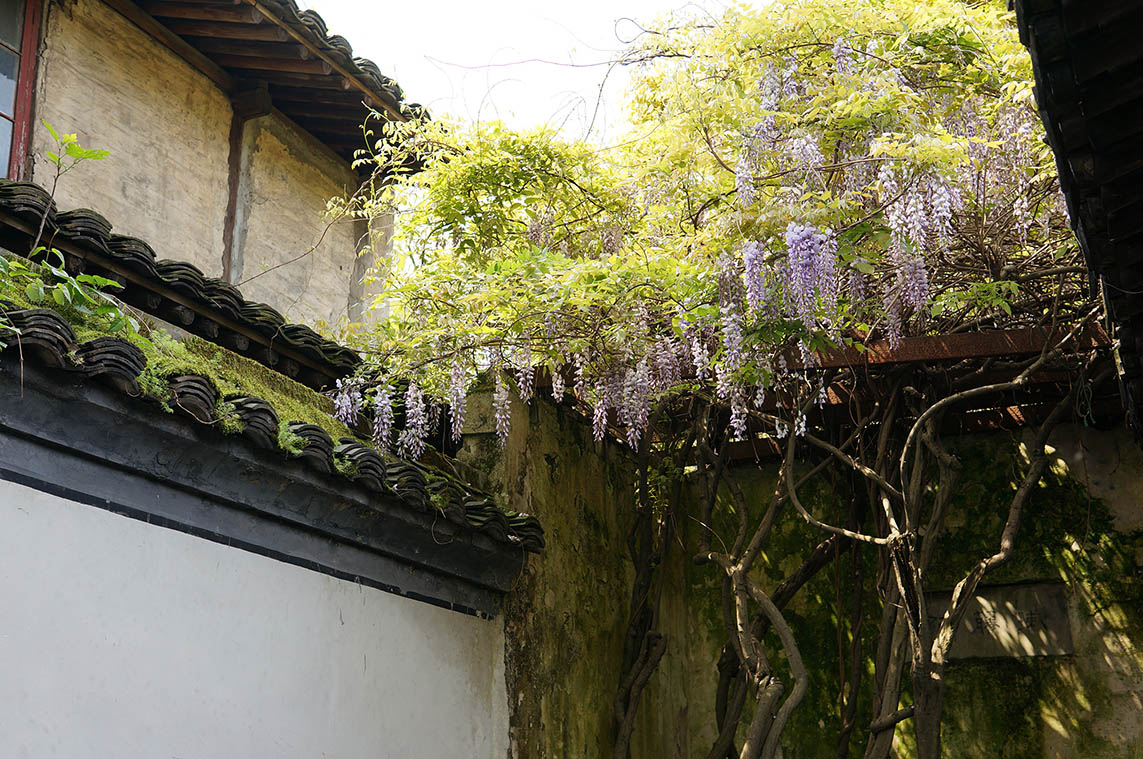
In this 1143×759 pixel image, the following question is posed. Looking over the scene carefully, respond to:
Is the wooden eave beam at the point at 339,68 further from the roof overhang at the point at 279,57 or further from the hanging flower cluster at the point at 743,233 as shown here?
the hanging flower cluster at the point at 743,233

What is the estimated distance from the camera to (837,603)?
6.01 m

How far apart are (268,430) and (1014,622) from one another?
3999 millimetres

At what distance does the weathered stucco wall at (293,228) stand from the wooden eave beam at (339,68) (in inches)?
20.5

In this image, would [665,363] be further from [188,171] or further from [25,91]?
[25,91]

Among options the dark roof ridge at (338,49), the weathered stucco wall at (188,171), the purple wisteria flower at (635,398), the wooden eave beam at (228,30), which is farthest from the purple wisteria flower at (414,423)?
the wooden eave beam at (228,30)

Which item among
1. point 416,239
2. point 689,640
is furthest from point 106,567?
point 689,640

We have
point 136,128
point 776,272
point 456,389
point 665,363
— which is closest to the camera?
point 776,272

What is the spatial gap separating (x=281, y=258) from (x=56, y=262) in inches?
77.9

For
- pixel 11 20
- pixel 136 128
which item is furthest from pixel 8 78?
pixel 136 128

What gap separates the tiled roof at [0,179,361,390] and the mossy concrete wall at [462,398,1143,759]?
0.92m

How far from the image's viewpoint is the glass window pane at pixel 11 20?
4.47 m

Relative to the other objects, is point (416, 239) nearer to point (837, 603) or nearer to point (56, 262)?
point (56, 262)

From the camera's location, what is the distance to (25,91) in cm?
449

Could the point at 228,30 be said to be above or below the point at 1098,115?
above
